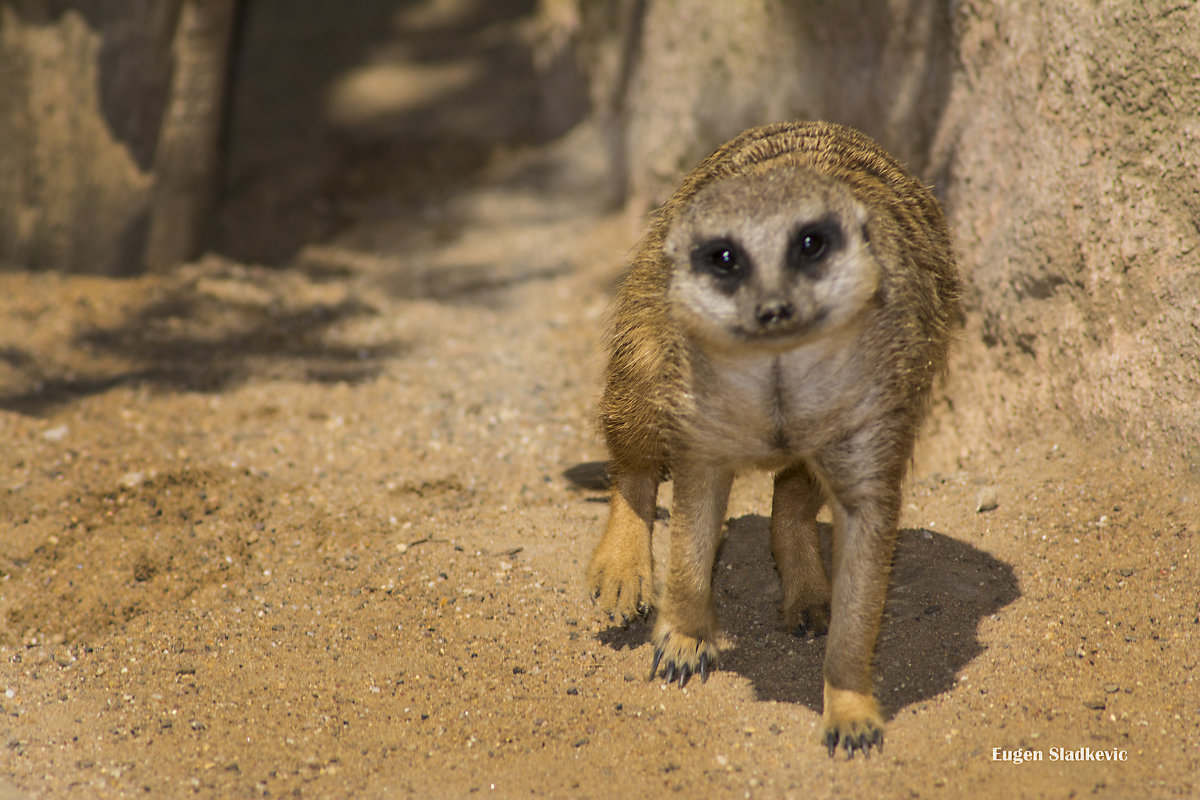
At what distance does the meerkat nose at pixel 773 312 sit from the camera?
2529 millimetres

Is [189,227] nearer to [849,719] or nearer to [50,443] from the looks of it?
[50,443]

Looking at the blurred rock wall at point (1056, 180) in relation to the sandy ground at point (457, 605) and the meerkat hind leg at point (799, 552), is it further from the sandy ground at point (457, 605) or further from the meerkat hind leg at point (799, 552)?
the meerkat hind leg at point (799, 552)

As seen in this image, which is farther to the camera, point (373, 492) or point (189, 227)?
point (189, 227)

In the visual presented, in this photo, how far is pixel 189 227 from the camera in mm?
7375

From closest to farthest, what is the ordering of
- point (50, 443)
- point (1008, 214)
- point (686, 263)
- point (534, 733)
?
point (686, 263)
point (534, 733)
point (1008, 214)
point (50, 443)

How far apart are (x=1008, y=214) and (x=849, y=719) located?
225 cm

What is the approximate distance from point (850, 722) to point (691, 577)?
0.62m

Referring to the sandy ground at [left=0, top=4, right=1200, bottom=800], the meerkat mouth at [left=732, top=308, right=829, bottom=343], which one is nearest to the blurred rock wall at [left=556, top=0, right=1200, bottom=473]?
the sandy ground at [left=0, top=4, right=1200, bottom=800]

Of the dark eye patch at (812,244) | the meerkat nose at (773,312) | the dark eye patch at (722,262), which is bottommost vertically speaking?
the meerkat nose at (773,312)

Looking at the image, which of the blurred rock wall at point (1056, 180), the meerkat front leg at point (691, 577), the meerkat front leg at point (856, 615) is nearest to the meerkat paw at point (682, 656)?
the meerkat front leg at point (691, 577)

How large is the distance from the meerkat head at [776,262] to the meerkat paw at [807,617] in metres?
1.16

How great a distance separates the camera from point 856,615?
289cm

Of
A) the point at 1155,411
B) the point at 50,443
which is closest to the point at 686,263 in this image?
the point at 1155,411

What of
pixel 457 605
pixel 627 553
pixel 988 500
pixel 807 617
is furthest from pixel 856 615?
pixel 457 605
